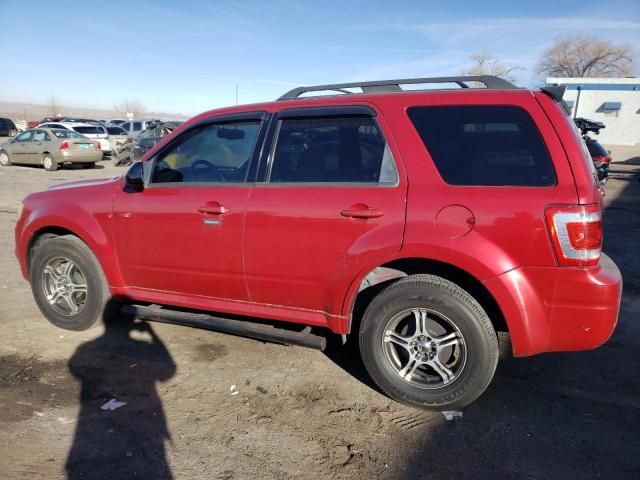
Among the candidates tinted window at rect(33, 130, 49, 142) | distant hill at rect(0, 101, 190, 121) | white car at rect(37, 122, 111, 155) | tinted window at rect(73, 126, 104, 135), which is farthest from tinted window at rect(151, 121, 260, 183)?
distant hill at rect(0, 101, 190, 121)

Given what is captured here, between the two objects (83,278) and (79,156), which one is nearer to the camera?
(83,278)

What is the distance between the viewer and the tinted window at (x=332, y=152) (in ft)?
10.2

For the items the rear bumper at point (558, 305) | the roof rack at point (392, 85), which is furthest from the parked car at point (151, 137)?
the rear bumper at point (558, 305)

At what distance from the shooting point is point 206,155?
3.75 meters

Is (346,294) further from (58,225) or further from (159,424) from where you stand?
(58,225)

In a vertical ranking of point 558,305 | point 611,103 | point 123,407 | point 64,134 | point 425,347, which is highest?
point 611,103

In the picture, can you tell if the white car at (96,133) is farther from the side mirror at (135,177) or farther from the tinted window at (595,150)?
the side mirror at (135,177)

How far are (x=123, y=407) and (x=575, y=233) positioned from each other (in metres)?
2.94

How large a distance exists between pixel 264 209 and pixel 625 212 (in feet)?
36.2

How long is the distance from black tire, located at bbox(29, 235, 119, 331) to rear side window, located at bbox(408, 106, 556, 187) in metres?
2.87

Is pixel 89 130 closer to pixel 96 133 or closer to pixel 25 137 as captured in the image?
pixel 96 133

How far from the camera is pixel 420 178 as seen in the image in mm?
2928

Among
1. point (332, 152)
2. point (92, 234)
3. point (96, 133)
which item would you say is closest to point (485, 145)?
point (332, 152)

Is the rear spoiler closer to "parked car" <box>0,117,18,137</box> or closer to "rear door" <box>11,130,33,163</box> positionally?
"rear door" <box>11,130,33,163</box>
